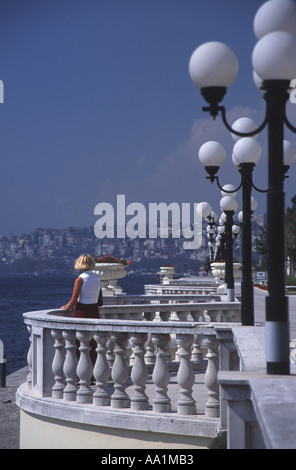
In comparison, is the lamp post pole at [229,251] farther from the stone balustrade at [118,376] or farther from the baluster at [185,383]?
the baluster at [185,383]

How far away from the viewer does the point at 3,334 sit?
255 feet

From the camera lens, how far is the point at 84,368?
7.42 meters

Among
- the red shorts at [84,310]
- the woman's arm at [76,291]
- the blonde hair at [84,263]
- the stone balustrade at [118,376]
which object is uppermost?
the blonde hair at [84,263]

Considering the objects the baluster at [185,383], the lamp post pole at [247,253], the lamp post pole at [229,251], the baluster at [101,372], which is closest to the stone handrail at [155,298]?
the lamp post pole at [229,251]

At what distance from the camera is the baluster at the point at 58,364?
775 cm

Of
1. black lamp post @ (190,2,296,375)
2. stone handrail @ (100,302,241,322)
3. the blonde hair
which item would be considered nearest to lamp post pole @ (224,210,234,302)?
stone handrail @ (100,302,241,322)

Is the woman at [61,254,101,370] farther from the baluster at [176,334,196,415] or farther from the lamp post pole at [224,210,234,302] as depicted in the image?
the lamp post pole at [224,210,234,302]

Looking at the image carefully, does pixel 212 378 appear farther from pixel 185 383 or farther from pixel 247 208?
pixel 247 208

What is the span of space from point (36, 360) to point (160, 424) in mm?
2019

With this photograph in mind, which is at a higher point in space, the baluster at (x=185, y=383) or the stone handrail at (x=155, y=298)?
the stone handrail at (x=155, y=298)

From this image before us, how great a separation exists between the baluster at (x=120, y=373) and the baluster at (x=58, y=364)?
0.78 m

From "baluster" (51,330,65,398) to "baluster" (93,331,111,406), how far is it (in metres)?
0.56

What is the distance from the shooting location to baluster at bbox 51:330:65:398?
25.4 feet

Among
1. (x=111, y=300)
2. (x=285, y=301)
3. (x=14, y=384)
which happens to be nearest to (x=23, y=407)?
(x=285, y=301)
